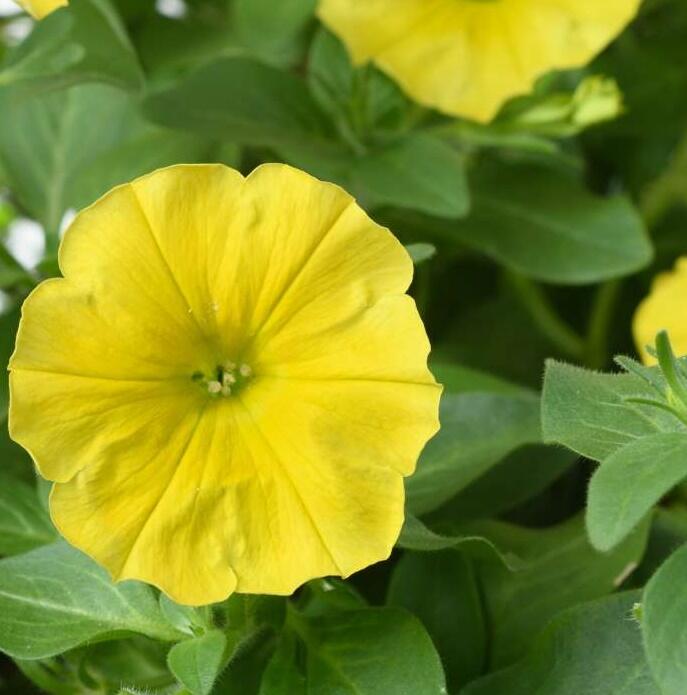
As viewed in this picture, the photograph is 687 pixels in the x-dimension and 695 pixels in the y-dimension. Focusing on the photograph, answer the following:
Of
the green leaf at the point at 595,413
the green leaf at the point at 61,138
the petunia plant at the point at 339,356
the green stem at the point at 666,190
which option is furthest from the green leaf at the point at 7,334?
the green stem at the point at 666,190

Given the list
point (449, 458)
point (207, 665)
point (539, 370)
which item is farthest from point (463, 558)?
point (539, 370)

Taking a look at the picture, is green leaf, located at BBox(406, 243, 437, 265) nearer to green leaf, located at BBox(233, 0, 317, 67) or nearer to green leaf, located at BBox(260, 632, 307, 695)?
green leaf, located at BBox(260, 632, 307, 695)

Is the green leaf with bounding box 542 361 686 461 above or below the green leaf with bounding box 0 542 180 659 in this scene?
above

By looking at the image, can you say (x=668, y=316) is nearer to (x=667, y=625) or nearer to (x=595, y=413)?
(x=595, y=413)

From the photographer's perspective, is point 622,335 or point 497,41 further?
point 622,335

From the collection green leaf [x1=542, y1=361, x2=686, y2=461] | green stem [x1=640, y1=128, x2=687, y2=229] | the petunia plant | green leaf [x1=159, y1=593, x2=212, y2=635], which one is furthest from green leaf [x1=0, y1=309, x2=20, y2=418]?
green stem [x1=640, y1=128, x2=687, y2=229]

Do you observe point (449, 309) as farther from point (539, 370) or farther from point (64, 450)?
point (64, 450)

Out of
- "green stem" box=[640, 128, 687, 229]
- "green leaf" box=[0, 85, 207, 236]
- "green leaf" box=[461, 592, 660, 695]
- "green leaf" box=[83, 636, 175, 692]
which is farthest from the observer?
"green stem" box=[640, 128, 687, 229]

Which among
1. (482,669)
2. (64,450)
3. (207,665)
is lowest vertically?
(482,669)
